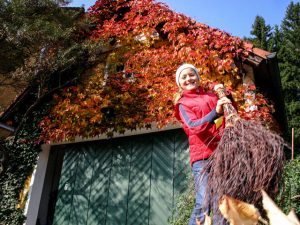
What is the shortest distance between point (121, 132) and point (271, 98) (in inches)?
136

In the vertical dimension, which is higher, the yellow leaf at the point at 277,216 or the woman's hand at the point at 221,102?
the woman's hand at the point at 221,102

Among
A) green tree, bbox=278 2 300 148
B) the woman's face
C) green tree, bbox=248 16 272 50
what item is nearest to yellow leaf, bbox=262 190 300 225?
A: the woman's face

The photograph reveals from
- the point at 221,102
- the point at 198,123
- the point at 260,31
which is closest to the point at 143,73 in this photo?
the point at 198,123

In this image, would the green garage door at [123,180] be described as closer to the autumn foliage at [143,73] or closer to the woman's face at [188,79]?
the autumn foliage at [143,73]

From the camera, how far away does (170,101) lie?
18.0 feet

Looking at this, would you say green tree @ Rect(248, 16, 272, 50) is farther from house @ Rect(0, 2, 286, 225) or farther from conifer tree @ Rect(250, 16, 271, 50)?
house @ Rect(0, 2, 286, 225)

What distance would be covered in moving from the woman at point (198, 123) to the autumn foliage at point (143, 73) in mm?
2137

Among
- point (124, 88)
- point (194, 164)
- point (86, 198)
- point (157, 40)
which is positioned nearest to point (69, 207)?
point (86, 198)

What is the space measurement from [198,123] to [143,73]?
11.9ft

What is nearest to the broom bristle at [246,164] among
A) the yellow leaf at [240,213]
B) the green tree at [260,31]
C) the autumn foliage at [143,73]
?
the yellow leaf at [240,213]

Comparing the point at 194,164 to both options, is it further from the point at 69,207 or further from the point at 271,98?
the point at 271,98

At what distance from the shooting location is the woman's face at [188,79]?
302 centimetres

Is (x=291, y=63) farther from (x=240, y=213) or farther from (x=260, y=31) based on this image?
(x=240, y=213)

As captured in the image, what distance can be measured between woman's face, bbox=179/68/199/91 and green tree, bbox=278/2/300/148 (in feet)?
55.9
